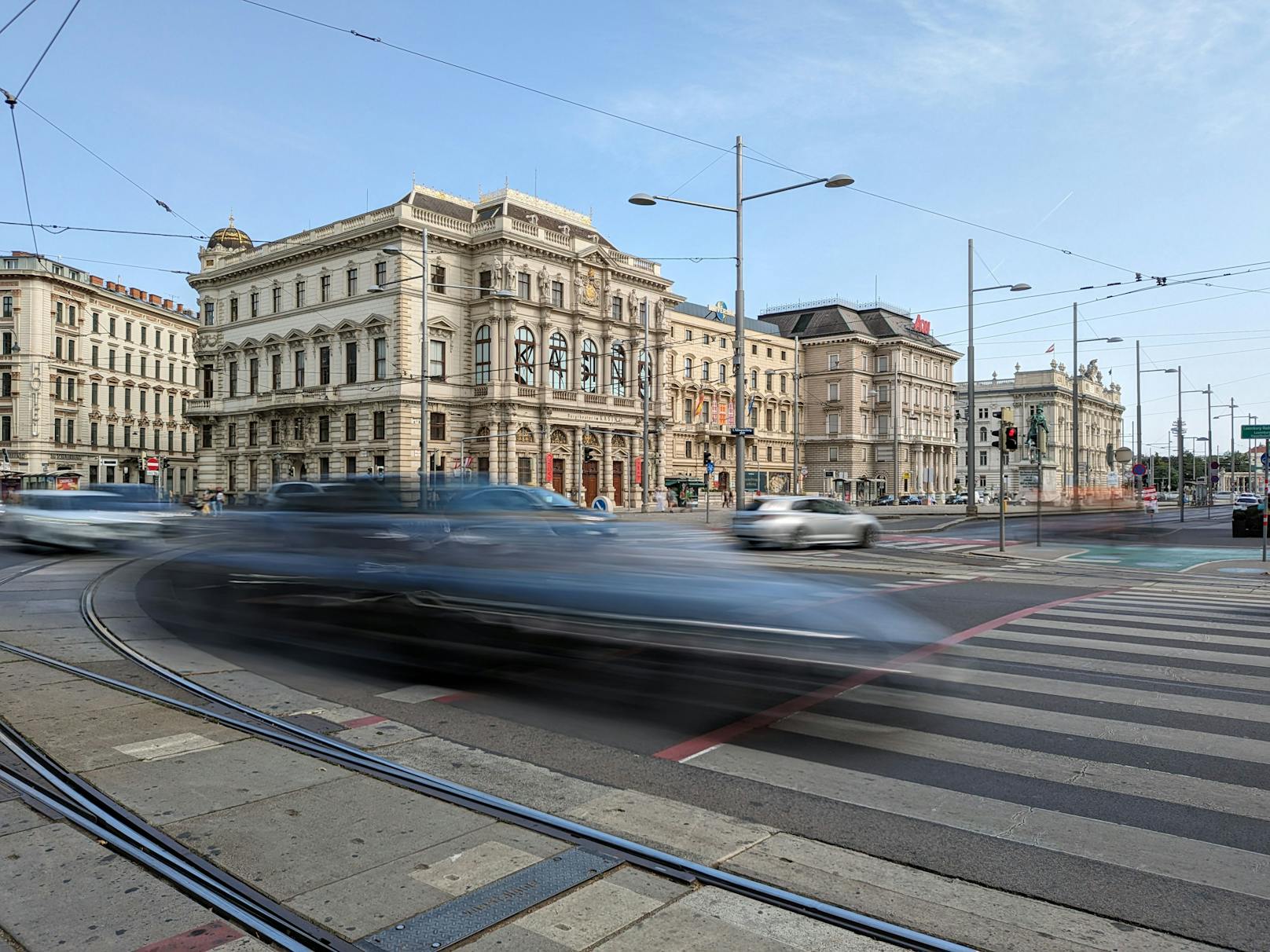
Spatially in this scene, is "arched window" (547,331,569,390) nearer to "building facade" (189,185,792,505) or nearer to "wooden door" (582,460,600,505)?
"building facade" (189,185,792,505)

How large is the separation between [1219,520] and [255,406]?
2282 inches

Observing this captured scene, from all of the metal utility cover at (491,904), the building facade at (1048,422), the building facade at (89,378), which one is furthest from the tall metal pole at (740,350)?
the building facade at (1048,422)

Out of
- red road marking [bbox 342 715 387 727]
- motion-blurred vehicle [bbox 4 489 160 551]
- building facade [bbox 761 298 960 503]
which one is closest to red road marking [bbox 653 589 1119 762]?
red road marking [bbox 342 715 387 727]

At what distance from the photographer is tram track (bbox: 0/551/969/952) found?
133 inches

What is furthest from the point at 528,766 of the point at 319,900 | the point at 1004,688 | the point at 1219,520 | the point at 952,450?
the point at 952,450

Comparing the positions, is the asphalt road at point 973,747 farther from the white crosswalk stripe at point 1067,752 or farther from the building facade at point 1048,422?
the building facade at point 1048,422

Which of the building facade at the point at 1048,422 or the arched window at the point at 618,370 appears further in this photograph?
the building facade at the point at 1048,422

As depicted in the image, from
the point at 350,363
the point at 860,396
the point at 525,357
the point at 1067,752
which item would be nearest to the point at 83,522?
the point at 1067,752

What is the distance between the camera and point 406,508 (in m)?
9.77

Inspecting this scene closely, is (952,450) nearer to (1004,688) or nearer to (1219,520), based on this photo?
(1219,520)

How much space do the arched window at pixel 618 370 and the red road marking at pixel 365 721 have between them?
54.5 metres

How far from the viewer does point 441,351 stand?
53.7 m

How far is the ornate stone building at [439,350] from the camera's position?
172 feet

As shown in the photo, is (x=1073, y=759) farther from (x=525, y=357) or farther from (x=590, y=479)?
(x=590, y=479)
